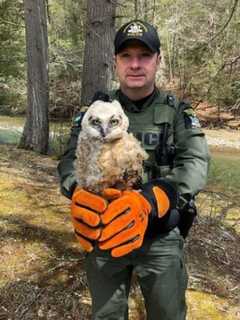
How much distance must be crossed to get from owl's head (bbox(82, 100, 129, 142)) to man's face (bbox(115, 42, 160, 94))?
303 mm

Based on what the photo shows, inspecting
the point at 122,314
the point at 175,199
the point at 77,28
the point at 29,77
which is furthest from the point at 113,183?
the point at 77,28

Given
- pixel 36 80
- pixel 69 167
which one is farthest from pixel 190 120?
pixel 36 80

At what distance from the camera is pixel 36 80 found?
34.2ft

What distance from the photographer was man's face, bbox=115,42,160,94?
106 inches

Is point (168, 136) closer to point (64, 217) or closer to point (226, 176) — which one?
point (64, 217)

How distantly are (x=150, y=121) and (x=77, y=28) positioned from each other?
799 inches

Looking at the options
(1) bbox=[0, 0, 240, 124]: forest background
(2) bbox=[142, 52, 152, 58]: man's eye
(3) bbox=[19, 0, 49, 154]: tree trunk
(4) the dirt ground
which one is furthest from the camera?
(1) bbox=[0, 0, 240, 124]: forest background

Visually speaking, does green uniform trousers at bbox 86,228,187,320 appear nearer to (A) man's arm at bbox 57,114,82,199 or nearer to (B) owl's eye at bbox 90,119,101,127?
(A) man's arm at bbox 57,114,82,199

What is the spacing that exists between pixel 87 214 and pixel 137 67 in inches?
32.4

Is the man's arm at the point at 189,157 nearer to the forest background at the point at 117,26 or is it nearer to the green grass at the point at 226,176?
the green grass at the point at 226,176

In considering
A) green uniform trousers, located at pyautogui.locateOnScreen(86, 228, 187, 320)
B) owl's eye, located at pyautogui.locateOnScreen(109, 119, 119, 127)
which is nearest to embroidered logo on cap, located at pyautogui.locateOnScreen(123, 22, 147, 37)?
owl's eye, located at pyautogui.locateOnScreen(109, 119, 119, 127)

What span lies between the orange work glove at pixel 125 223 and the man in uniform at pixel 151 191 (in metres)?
0.03

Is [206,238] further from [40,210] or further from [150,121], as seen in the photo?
[150,121]

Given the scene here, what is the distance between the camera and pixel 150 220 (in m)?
2.46
